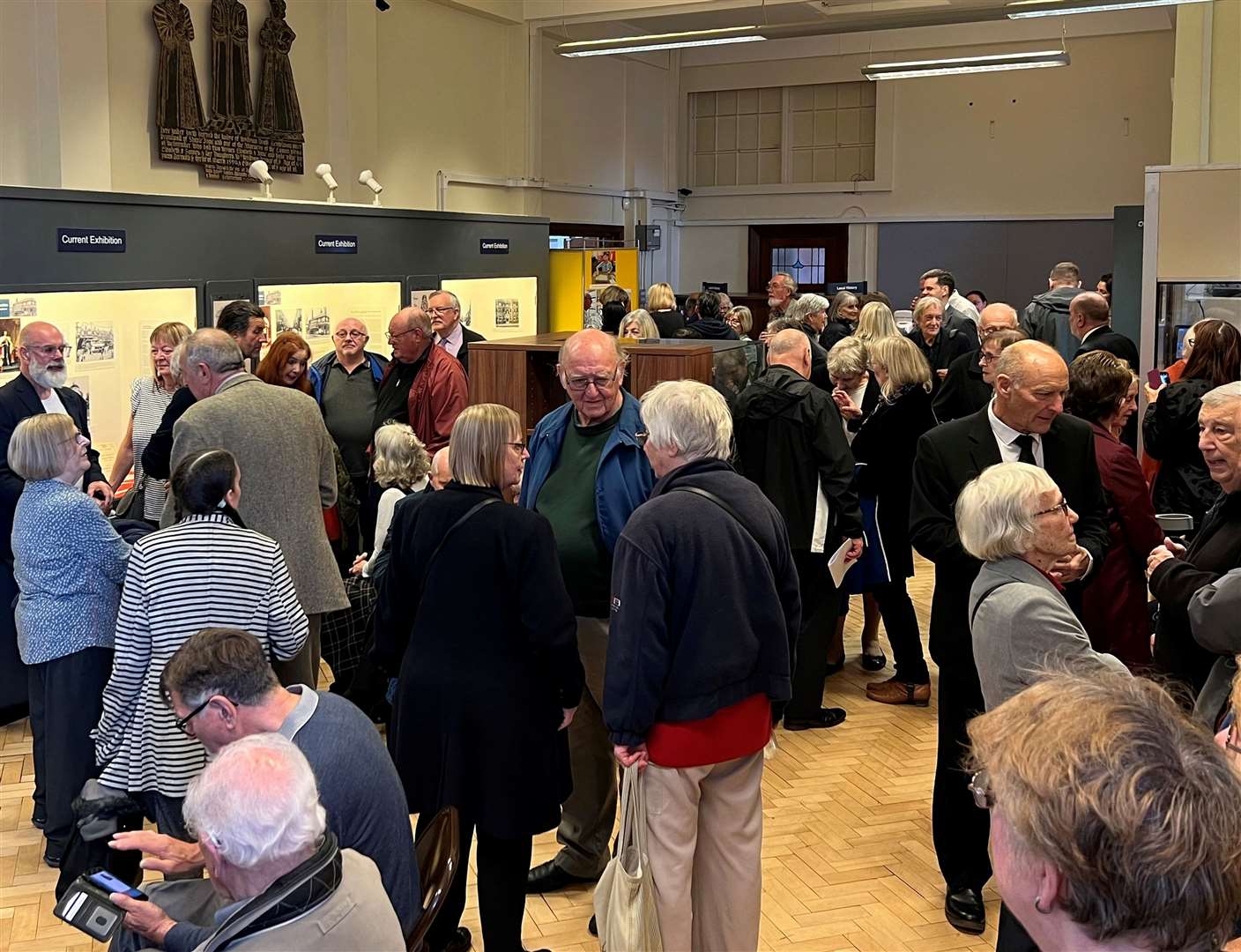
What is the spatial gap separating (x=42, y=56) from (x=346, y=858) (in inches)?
345

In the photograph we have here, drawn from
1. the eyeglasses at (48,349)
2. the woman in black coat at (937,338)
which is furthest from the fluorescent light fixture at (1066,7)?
the eyeglasses at (48,349)

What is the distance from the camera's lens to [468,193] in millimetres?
14352

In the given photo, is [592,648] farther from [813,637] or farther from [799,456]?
[813,637]

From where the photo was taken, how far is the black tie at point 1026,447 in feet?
13.2

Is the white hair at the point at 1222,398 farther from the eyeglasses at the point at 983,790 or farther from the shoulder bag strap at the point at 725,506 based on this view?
the eyeglasses at the point at 983,790

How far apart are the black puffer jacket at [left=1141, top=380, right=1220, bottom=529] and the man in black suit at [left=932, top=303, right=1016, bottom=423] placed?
2.98 ft

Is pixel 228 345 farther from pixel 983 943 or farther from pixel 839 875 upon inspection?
pixel 983 943

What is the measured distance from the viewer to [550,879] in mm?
4156

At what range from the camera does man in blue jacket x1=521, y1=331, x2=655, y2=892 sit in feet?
12.6

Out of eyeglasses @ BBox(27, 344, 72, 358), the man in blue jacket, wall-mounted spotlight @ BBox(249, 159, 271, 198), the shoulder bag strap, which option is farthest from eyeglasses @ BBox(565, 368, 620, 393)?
wall-mounted spotlight @ BBox(249, 159, 271, 198)

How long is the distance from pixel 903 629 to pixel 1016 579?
3.04 m

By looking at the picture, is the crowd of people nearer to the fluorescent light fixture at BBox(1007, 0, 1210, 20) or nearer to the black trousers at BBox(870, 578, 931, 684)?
the black trousers at BBox(870, 578, 931, 684)

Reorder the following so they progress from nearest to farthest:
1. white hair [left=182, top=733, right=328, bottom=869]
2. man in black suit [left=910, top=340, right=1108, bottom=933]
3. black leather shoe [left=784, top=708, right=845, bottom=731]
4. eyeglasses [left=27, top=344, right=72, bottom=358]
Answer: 1. white hair [left=182, top=733, right=328, bottom=869]
2. man in black suit [left=910, top=340, right=1108, bottom=933]
3. eyeglasses [left=27, top=344, right=72, bottom=358]
4. black leather shoe [left=784, top=708, right=845, bottom=731]

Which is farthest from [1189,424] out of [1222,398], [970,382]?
[1222,398]
